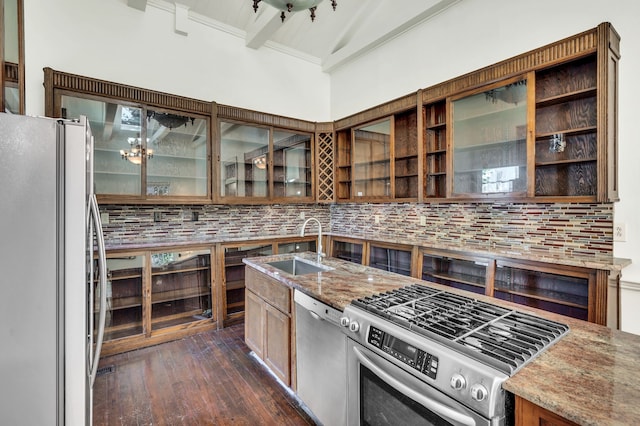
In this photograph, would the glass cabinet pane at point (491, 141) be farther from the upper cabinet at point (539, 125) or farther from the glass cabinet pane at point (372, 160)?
the glass cabinet pane at point (372, 160)

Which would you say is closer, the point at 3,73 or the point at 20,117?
the point at 20,117

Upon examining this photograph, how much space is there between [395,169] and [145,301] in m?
3.08

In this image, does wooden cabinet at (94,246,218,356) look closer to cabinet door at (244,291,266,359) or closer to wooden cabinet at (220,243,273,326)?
wooden cabinet at (220,243,273,326)

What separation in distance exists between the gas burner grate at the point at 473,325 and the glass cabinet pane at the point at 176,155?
2599mm

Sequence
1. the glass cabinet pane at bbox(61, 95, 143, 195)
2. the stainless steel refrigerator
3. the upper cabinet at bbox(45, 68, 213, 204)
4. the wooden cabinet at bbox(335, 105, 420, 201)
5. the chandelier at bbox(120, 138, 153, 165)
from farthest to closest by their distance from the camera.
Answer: the wooden cabinet at bbox(335, 105, 420, 201)
the chandelier at bbox(120, 138, 153, 165)
the glass cabinet pane at bbox(61, 95, 143, 195)
the upper cabinet at bbox(45, 68, 213, 204)
the stainless steel refrigerator

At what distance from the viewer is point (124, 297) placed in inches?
119

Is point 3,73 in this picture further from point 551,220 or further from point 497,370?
point 551,220

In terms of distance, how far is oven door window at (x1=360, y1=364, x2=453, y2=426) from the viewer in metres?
1.12

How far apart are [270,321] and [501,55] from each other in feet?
10.2

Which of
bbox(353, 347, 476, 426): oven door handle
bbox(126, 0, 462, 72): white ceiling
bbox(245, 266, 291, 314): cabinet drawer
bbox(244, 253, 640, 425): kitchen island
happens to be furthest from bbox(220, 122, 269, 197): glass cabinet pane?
bbox(244, 253, 640, 425): kitchen island

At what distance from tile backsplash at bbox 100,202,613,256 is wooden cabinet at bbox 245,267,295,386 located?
1162mm

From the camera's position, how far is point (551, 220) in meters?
2.50

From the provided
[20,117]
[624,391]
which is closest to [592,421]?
[624,391]

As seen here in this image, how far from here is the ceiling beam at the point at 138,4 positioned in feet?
10.3
